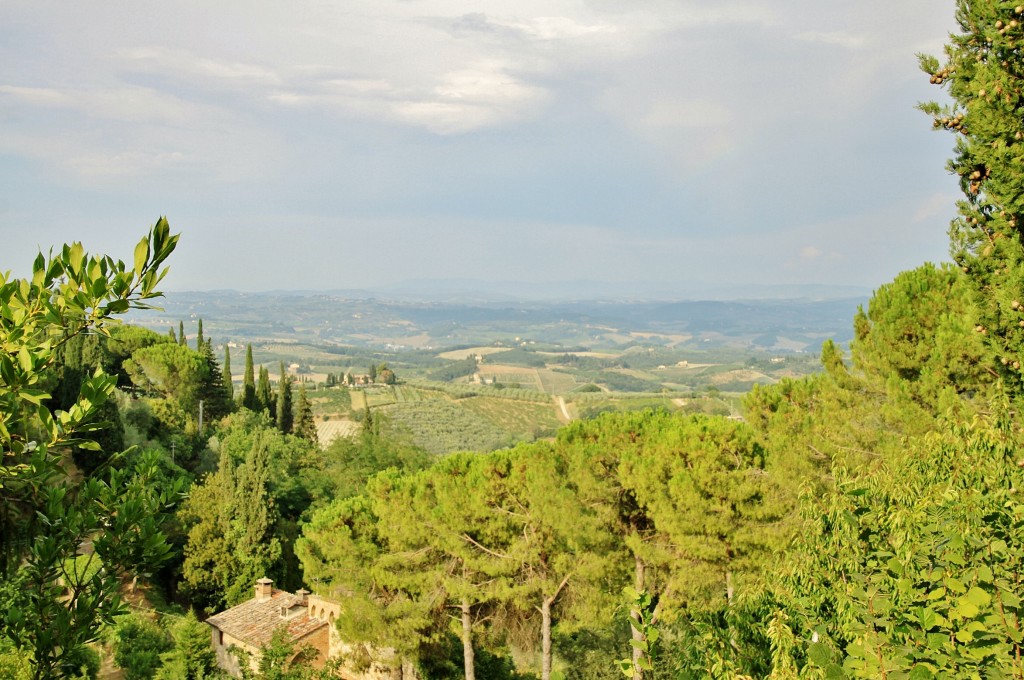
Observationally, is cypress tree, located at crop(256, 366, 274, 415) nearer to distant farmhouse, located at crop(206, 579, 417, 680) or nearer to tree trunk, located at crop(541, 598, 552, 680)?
distant farmhouse, located at crop(206, 579, 417, 680)

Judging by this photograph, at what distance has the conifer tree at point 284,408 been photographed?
4131 centimetres

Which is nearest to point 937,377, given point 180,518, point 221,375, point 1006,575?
point 1006,575

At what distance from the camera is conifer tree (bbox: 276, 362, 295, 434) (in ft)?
136

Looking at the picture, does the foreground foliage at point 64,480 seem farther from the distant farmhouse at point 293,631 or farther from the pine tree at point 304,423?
the pine tree at point 304,423

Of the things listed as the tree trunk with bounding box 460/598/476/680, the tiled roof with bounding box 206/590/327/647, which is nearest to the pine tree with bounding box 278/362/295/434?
the tiled roof with bounding box 206/590/327/647

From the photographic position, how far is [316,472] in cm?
2856

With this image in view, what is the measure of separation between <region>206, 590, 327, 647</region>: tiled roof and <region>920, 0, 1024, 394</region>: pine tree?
603 inches

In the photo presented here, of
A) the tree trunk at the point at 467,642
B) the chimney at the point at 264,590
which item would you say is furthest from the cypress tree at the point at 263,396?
the tree trunk at the point at 467,642

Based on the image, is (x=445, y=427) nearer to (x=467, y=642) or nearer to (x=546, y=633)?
(x=467, y=642)

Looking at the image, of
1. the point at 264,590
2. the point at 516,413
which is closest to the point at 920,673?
the point at 264,590

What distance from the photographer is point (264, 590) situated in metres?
17.9

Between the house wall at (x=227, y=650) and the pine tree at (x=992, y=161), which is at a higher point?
the pine tree at (x=992, y=161)

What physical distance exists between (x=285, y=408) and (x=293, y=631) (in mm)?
28797

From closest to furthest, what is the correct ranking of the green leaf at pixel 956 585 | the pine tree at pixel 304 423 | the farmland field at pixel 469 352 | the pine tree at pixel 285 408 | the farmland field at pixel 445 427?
1. the green leaf at pixel 956 585
2. the pine tree at pixel 304 423
3. the pine tree at pixel 285 408
4. the farmland field at pixel 445 427
5. the farmland field at pixel 469 352
